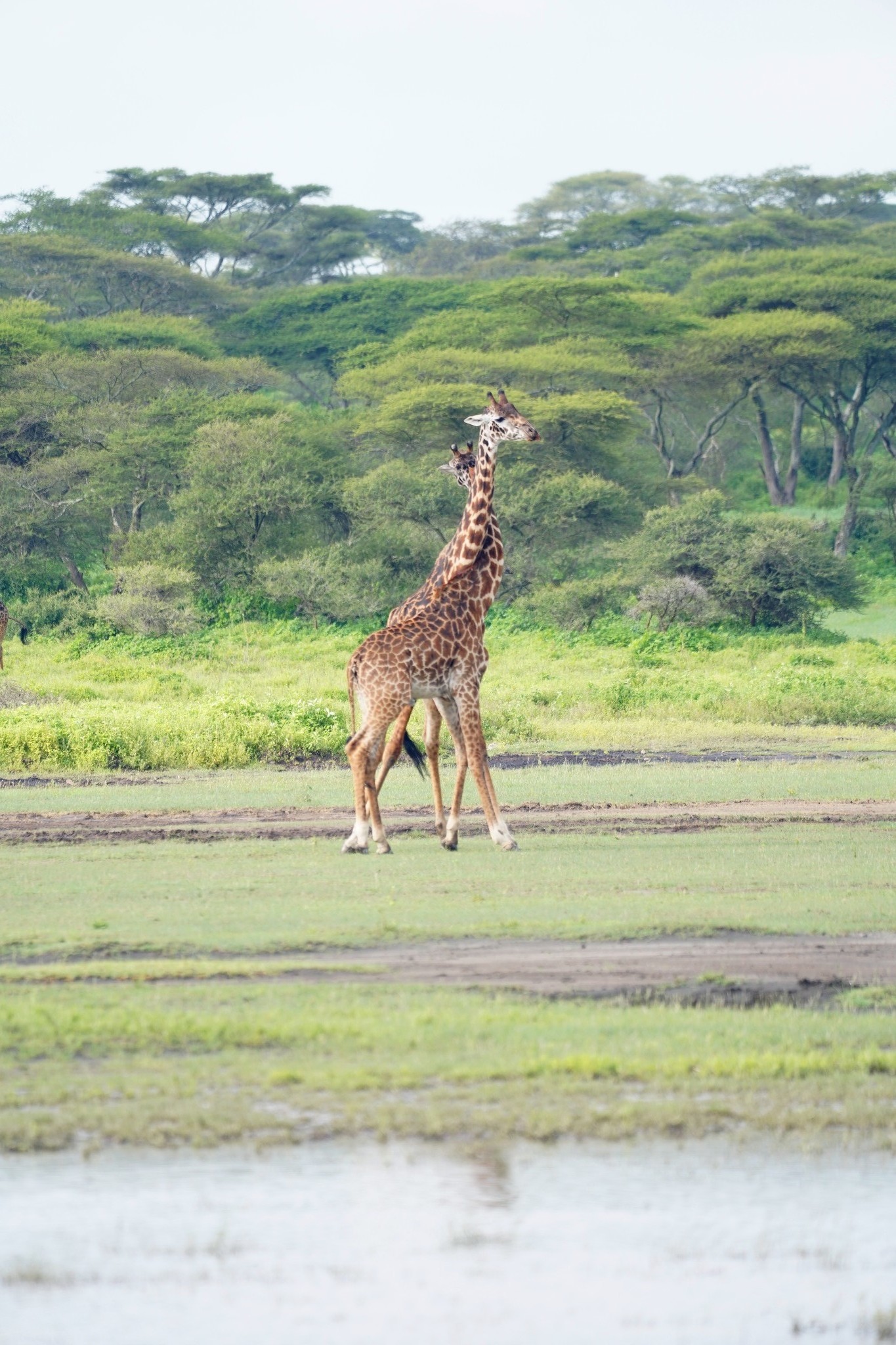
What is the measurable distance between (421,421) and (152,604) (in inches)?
299

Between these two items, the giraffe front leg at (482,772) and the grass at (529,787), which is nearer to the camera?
the giraffe front leg at (482,772)

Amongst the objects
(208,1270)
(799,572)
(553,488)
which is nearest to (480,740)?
(208,1270)

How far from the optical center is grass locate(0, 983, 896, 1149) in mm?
5188

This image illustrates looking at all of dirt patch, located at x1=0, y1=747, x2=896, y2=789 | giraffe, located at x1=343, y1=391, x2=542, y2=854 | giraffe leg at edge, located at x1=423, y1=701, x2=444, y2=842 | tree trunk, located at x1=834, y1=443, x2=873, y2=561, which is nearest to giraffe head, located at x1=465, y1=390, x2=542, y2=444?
giraffe, located at x1=343, y1=391, x2=542, y2=854

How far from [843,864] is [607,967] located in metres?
3.00

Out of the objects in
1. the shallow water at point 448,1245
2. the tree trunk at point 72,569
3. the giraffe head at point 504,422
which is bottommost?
the shallow water at point 448,1245

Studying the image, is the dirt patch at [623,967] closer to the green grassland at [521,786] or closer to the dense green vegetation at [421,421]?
the green grassland at [521,786]

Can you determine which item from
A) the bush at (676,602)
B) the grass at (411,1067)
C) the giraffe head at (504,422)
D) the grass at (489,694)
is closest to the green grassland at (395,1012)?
the grass at (411,1067)

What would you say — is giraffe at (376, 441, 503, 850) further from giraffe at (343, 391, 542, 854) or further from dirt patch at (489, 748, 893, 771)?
dirt patch at (489, 748, 893, 771)

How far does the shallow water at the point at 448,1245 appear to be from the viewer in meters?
4.05

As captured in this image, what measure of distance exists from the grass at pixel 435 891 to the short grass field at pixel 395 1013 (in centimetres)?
2

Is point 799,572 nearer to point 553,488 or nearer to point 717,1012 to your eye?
point 553,488

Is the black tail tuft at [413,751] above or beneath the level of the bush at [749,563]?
beneath

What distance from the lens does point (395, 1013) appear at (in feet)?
20.3
